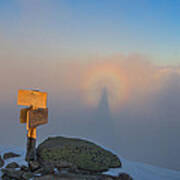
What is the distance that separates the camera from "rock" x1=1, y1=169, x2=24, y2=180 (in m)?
5.00

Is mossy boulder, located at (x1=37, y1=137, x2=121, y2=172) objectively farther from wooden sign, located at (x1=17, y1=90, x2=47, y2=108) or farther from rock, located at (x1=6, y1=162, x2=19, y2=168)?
wooden sign, located at (x1=17, y1=90, x2=47, y2=108)

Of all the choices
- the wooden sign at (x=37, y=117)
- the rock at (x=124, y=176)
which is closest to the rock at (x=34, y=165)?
the wooden sign at (x=37, y=117)

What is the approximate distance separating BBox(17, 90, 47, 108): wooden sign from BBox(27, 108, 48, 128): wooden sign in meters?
0.24

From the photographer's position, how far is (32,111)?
595 centimetres

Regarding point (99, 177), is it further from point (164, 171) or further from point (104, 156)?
point (164, 171)

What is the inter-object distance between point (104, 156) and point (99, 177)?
56.2 inches

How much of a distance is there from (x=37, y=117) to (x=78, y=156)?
185 centimetres

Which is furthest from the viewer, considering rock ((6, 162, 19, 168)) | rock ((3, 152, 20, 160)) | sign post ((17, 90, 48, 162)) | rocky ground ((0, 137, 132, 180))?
rock ((3, 152, 20, 160))

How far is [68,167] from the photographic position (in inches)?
220

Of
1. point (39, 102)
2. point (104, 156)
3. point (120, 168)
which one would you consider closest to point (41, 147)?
point (39, 102)

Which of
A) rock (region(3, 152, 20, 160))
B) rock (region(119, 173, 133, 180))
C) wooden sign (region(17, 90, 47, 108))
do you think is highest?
wooden sign (region(17, 90, 47, 108))

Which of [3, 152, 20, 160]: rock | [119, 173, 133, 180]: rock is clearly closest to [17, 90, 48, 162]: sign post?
[3, 152, 20, 160]: rock

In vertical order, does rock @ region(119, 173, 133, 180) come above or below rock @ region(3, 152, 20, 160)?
below

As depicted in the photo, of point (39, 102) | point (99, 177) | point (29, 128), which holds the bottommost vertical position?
point (99, 177)
